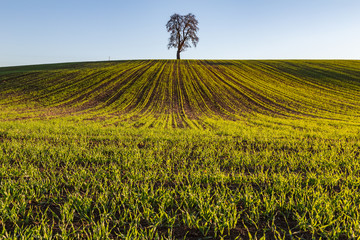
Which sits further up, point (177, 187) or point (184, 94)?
point (184, 94)

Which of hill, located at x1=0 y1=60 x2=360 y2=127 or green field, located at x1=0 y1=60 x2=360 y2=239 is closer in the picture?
green field, located at x1=0 y1=60 x2=360 y2=239

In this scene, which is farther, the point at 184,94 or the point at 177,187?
the point at 184,94

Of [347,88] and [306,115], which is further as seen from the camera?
[347,88]

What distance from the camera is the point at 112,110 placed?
22.2 m

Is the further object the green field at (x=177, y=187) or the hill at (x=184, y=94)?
the hill at (x=184, y=94)

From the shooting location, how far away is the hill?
68.0 feet

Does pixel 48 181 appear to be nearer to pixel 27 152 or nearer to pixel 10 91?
pixel 27 152

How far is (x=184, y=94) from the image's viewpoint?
29.0 m

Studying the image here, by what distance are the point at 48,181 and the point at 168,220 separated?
10.3ft

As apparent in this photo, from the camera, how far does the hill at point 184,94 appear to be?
20734 mm

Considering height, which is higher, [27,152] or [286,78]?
[286,78]

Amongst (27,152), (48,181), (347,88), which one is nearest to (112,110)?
(27,152)

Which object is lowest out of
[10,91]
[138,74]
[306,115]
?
[306,115]

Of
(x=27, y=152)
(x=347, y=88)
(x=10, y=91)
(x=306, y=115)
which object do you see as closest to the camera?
(x=27, y=152)
